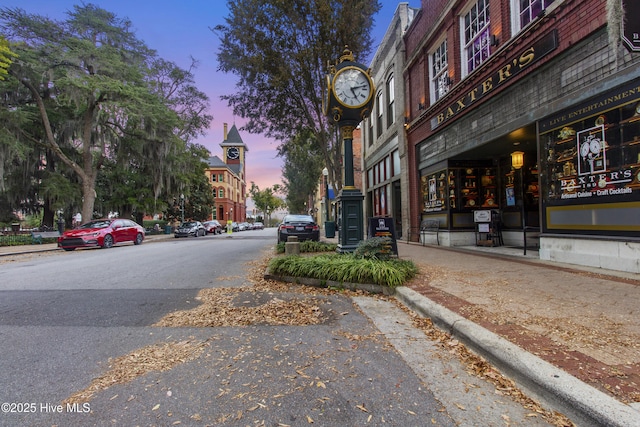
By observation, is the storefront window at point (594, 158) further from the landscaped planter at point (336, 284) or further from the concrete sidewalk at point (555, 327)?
the landscaped planter at point (336, 284)

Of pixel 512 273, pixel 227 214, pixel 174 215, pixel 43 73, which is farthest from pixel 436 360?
pixel 227 214

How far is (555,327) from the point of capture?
11.2ft

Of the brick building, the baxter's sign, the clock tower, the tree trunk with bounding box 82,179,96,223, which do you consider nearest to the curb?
the brick building

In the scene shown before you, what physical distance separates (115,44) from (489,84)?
24.6 m

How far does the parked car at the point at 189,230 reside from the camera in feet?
91.9

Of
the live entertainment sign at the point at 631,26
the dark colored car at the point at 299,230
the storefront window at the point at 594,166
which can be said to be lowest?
the dark colored car at the point at 299,230

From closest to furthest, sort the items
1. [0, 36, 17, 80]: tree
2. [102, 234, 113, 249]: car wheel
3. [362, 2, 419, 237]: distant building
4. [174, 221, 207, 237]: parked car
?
[0, 36, 17, 80]: tree
[362, 2, 419, 237]: distant building
[102, 234, 113, 249]: car wheel
[174, 221, 207, 237]: parked car

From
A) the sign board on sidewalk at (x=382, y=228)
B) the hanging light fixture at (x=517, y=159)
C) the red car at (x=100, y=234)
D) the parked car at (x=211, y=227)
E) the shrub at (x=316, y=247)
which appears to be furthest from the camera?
the parked car at (x=211, y=227)

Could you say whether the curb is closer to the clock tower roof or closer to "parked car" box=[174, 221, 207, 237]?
"parked car" box=[174, 221, 207, 237]

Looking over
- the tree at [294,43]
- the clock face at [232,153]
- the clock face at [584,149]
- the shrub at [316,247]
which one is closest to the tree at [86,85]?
the tree at [294,43]

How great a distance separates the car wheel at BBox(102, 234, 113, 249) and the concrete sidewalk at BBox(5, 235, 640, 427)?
51.0 ft

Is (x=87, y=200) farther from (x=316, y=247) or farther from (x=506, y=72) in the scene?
(x=506, y=72)

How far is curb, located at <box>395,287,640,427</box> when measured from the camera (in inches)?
79.4

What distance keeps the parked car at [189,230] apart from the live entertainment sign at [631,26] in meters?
27.9
